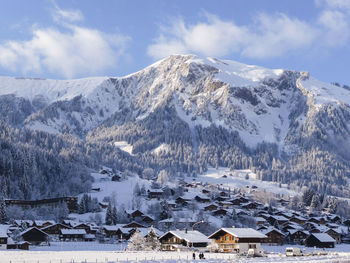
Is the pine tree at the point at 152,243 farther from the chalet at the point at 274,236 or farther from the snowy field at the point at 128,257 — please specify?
the chalet at the point at 274,236

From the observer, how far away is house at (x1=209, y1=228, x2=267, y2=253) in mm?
91188

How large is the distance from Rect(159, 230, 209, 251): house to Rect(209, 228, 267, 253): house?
2950 millimetres

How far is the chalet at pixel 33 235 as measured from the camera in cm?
10538

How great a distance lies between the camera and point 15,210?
149750mm

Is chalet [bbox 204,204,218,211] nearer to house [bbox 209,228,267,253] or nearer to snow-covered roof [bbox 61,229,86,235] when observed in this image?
snow-covered roof [bbox 61,229,86,235]

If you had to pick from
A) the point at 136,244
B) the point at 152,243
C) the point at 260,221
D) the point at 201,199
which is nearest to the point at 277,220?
the point at 260,221

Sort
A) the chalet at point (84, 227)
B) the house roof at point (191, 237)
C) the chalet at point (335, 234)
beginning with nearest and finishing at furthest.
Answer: the house roof at point (191, 237) < the chalet at point (84, 227) < the chalet at point (335, 234)

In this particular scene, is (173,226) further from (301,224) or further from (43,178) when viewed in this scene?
(43,178)

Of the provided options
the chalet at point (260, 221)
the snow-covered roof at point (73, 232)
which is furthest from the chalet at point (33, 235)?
the chalet at point (260, 221)

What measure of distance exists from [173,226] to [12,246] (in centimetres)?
4932

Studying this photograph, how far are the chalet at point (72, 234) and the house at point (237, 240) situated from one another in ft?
135

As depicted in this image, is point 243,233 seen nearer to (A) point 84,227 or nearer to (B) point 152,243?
(B) point 152,243

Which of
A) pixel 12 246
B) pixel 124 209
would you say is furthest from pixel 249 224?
pixel 12 246

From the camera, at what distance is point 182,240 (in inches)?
3765
